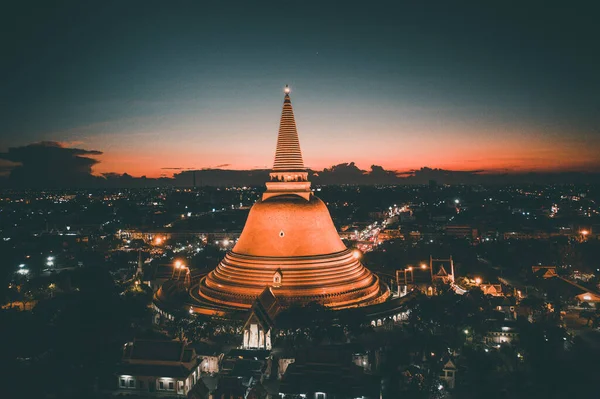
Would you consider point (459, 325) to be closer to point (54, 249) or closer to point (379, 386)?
point (379, 386)

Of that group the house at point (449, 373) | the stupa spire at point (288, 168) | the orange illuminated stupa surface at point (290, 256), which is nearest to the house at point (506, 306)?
the orange illuminated stupa surface at point (290, 256)

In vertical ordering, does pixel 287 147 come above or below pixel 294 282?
above

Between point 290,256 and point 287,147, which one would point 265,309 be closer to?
point 290,256

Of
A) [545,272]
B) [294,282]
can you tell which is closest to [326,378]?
[294,282]

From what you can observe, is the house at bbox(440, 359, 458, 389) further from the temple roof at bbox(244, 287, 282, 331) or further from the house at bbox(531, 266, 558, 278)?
the house at bbox(531, 266, 558, 278)

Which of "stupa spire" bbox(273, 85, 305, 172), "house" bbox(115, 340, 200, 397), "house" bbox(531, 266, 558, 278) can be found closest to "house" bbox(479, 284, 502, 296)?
"house" bbox(531, 266, 558, 278)

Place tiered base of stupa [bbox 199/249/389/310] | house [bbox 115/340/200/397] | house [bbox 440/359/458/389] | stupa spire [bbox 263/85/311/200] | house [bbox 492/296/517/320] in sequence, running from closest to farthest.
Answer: house [bbox 115/340/200/397]
house [bbox 440/359/458/389]
tiered base of stupa [bbox 199/249/389/310]
house [bbox 492/296/517/320]
stupa spire [bbox 263/85/311/200]
